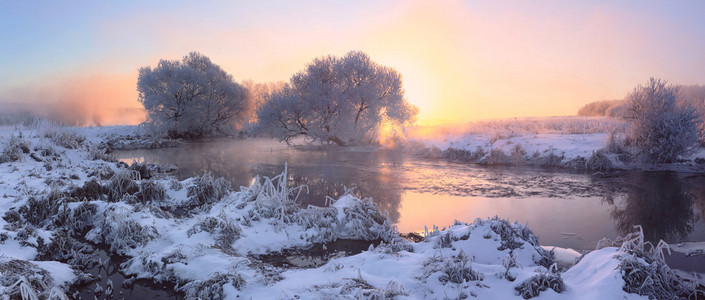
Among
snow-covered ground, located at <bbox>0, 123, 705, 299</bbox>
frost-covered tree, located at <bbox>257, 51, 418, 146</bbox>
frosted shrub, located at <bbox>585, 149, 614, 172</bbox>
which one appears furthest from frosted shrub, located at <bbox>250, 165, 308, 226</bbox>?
frost-covered tree, located at <bbox>257, 51, 418, 146</bbox>

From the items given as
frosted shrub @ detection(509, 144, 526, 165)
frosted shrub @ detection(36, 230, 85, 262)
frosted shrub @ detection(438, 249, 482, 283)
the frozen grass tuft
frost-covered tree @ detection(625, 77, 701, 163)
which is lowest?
frosted shrub @ detection(36, 230, 85, 262)

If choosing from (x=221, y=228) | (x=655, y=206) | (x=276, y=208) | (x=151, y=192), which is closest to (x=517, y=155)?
Result: (x=655, y=206)

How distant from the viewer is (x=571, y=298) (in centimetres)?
452

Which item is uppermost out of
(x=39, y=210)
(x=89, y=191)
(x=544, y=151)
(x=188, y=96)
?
(x=188, y=96)

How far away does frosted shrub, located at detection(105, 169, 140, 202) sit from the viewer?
11117mm

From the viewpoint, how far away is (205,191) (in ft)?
38.7

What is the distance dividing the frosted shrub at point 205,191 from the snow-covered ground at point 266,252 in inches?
1.7

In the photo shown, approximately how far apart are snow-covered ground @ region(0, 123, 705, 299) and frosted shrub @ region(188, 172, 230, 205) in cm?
4

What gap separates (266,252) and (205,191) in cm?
515

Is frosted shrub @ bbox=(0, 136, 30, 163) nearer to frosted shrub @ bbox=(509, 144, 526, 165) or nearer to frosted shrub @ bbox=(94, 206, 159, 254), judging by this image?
frosted shrub @ bbox=(94, 206, 159, 254)

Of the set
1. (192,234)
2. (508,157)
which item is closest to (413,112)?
(508,157)

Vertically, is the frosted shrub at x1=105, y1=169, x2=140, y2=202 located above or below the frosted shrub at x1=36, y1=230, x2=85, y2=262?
above

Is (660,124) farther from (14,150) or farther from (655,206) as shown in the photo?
(14,150)

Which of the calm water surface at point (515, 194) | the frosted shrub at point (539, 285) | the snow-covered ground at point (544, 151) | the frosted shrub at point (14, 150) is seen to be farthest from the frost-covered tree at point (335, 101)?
the frosted shrub at point (539, 285)
